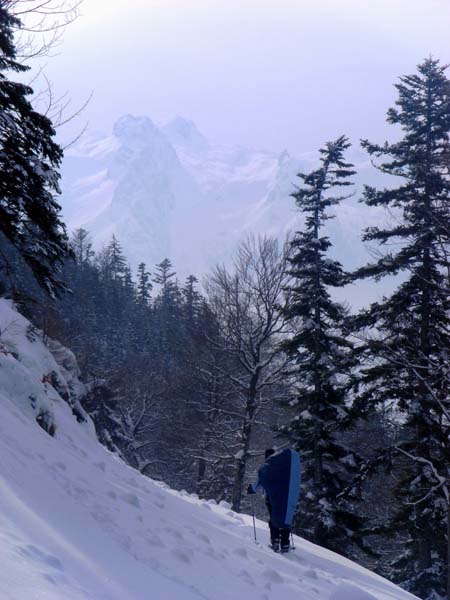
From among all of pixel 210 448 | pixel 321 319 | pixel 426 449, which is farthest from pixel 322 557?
pixel 210 448

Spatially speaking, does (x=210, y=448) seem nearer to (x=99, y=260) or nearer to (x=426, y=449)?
(x=426, y=449)

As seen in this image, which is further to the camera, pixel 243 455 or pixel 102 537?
pixel 243 455

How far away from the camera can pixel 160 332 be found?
5816 cm

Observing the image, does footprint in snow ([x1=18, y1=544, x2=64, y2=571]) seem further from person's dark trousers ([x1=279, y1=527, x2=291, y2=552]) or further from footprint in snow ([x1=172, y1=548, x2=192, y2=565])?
person's dark trousers ([x1=279, y1=527, x2=291, y2=552])

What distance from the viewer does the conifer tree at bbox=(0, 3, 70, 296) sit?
7.68m

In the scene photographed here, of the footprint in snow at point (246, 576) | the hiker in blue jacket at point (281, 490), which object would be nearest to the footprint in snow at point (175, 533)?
the footprint in snow at point (246, 576)

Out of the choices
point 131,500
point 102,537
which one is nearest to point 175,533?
point 131,500

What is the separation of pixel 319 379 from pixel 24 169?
12838 mm

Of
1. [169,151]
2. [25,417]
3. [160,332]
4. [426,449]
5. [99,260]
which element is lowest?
[25,417]

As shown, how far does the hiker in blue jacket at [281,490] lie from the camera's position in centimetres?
870

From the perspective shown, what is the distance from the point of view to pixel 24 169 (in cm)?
782

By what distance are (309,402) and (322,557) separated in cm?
903

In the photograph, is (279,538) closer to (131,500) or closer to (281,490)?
(281,490)

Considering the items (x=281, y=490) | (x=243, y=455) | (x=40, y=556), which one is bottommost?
(x=40, y=556)
